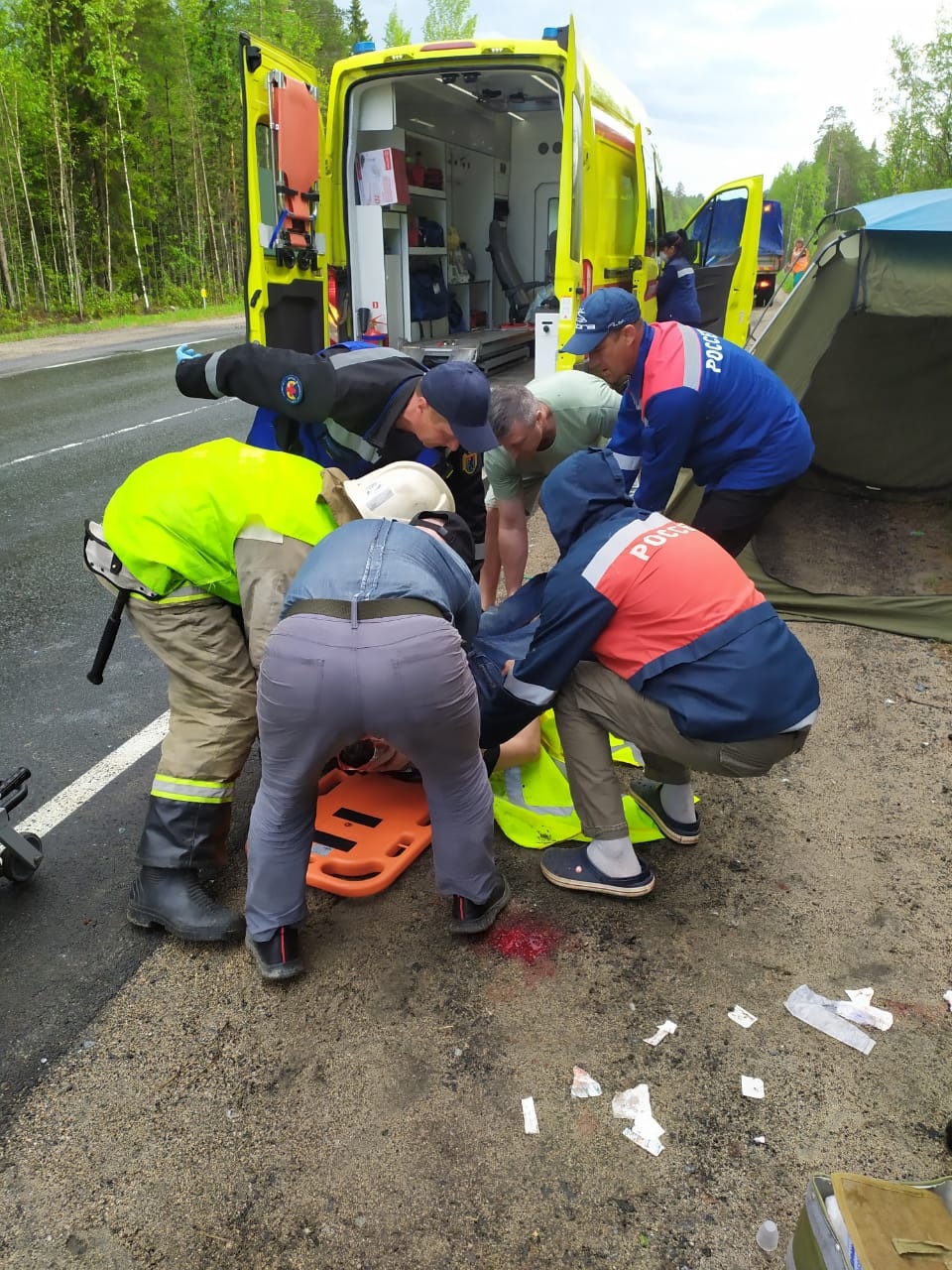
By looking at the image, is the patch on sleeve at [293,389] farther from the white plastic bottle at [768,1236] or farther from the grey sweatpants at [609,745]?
the white plastic bottle at [768,1236]

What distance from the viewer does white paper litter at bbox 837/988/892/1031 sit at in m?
2.16

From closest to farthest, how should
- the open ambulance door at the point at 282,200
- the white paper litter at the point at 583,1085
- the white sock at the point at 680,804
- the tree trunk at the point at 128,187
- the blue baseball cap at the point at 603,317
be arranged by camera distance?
the white paper litter at the point at 583,1085 → the white sock at the point at 680,804 → the blue baseball cap at the point at 603,317 → the open ambulance door at the point at 282,200 → the tree trunk at the point at 128,187

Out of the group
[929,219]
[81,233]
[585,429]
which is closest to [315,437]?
[585,429]

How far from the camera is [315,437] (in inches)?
128

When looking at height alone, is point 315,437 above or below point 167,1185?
above

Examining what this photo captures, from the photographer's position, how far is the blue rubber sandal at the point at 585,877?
8.47ft

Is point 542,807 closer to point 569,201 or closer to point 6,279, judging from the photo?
point 569,201

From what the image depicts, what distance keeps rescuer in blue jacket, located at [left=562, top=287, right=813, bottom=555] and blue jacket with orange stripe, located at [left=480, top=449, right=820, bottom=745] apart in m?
0.99

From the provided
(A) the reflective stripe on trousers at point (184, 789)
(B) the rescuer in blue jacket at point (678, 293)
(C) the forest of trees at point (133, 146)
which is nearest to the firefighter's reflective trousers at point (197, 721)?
(A) the reflective stripe on trousers at point (184, 789)

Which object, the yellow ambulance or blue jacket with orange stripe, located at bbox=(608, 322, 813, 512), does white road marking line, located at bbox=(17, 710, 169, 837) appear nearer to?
blue jacket with orange stripe, located at bbox=(608, 322, 813, 512)

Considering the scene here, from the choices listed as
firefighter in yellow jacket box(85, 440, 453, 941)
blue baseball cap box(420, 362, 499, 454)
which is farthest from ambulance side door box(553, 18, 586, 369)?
firefighter in yellow jacket box(85, 440, 453, 941)

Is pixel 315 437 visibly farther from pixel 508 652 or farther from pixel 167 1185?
pixel 167 1185

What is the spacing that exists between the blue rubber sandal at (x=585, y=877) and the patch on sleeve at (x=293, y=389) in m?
1.69

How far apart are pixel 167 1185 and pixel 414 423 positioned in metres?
2.23
